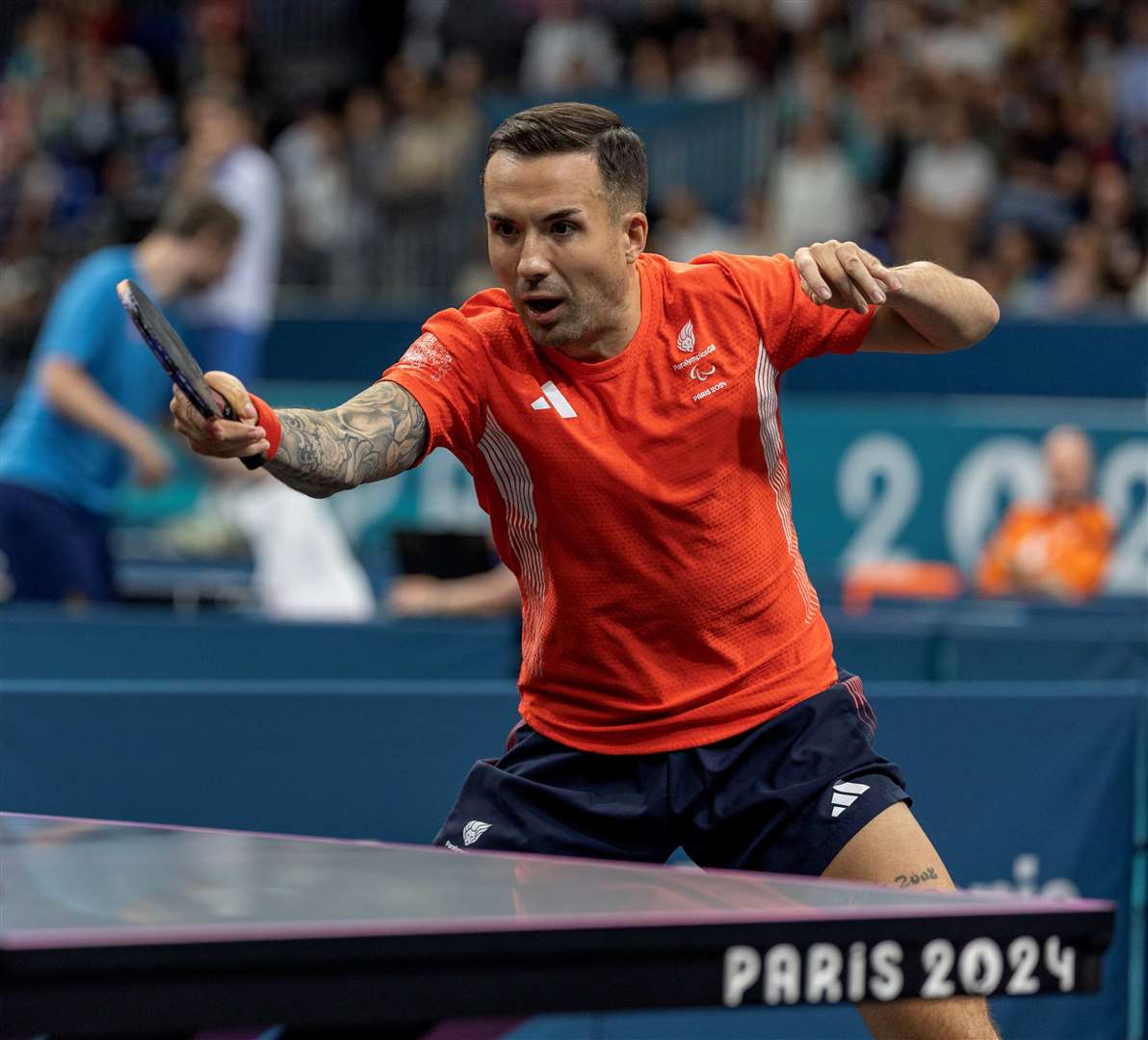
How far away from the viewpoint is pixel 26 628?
19.2 feet

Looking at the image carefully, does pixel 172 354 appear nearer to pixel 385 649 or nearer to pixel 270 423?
pixel 270 423

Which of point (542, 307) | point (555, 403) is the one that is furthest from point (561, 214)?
point (555, 403)

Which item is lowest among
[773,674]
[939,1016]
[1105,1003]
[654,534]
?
[1105,1003]

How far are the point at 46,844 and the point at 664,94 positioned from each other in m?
11.9

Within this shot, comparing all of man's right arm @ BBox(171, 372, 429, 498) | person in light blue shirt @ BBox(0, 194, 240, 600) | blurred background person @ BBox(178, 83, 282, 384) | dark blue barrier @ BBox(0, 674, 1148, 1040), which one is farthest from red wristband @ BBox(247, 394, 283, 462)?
blurred background person @ BBox(178, 83, 282, 384)

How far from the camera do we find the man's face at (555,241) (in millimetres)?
3229

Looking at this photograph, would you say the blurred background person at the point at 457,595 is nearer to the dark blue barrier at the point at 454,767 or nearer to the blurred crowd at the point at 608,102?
the dark blue barrier at the point at 454,767

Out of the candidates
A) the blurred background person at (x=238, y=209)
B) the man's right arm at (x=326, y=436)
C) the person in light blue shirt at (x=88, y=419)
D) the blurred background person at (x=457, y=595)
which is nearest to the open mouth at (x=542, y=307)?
the man's right arm at (x=326, y=436)

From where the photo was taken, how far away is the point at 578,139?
325 centimetres

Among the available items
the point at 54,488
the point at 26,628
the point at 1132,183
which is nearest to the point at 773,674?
the point at 26,628

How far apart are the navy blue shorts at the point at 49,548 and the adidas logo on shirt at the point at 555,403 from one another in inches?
134

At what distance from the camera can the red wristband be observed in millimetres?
2865

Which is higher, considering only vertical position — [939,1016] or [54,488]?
[54,488]

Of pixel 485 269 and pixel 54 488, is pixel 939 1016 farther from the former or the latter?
pixel 485 269
